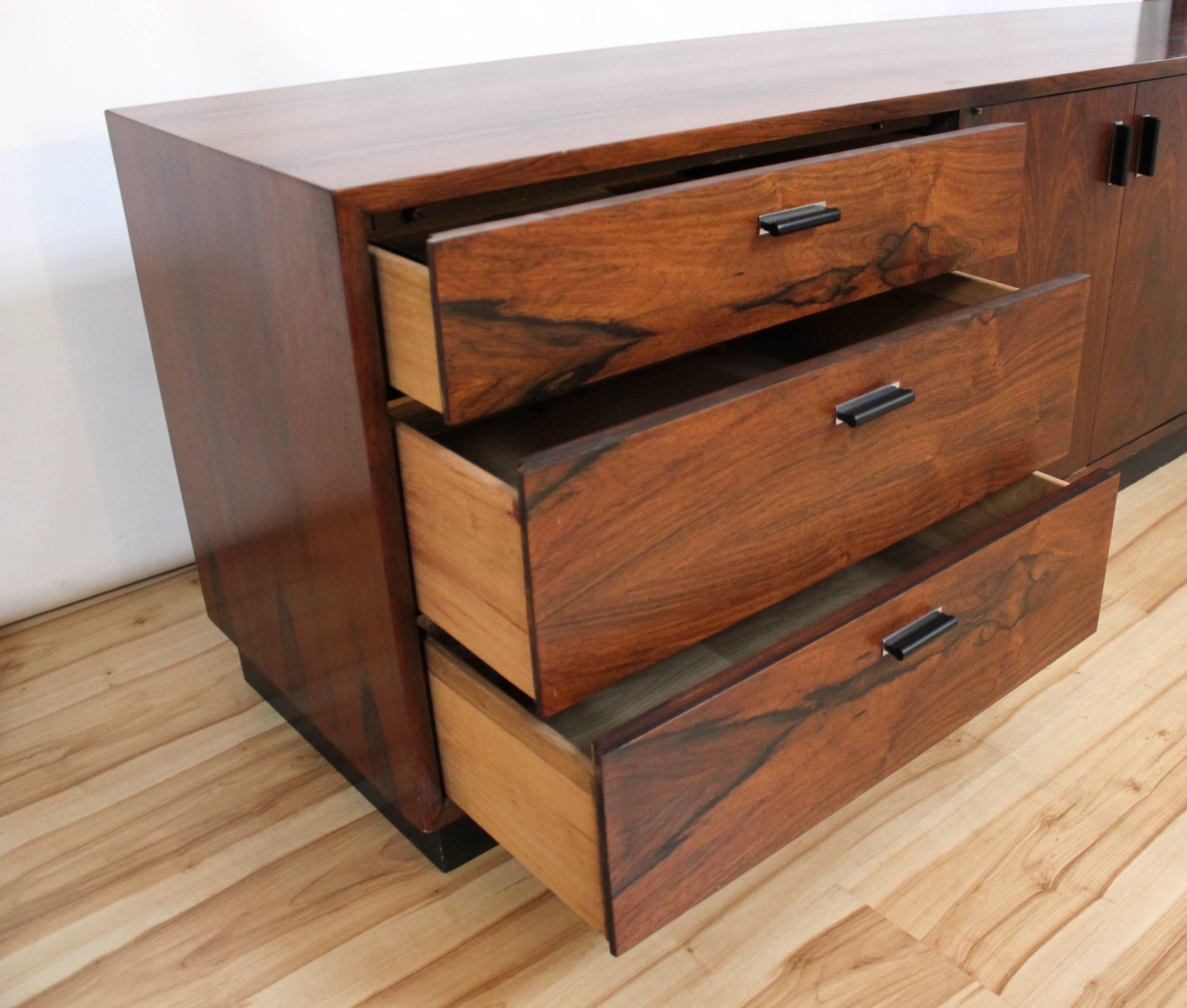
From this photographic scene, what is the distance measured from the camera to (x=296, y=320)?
0.74 meters

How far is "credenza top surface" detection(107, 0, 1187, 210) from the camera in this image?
72 centimetres

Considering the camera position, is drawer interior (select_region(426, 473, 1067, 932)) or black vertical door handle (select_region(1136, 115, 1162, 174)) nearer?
drawer interior (select_region(426, 473, 1067, 932))

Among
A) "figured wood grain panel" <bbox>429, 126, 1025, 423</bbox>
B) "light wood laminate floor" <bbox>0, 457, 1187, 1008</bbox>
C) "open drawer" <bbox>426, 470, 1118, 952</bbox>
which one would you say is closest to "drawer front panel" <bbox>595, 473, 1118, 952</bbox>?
"open drawer" <bbox>426, 470, 1118, 952</bbox>

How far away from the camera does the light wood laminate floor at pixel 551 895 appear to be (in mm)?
802

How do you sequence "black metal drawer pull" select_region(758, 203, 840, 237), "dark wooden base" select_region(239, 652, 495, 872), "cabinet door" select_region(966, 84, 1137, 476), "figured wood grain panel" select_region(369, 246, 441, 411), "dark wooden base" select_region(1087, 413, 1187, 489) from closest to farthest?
1. "figured wood grain panel" select_region(369, 246, 441, 411)
2. "black metal drawer pull" select_region(758, 203, 840, 237)
3. "dark wooden base" select_region(239, 652, 495, 872)
4. "cabinet door" select_region(966, 84, 1137, 476)
5. "dark wooden base" select_region(1087, 413, 1187, 489)

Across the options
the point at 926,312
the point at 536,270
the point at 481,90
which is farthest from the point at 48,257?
the point at 926,312

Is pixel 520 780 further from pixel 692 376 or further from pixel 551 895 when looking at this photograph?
pixel 692 376

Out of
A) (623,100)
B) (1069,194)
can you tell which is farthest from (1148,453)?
(623,100)

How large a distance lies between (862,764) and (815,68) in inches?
24.9

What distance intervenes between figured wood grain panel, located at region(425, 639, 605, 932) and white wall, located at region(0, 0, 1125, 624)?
0.68 meters

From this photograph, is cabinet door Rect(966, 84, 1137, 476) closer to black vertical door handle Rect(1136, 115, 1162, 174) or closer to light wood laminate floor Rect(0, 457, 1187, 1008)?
black vertical door handle Rect(1136, 115, 1162, 174)

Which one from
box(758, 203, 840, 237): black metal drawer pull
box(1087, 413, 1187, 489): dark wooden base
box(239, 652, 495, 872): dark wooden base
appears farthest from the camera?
box(1087, 413, 1187, 489): dark wooden base

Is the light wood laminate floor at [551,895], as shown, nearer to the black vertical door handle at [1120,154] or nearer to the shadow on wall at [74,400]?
the shadow on wall at [74,400]

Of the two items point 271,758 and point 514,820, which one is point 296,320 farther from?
point 271,758
